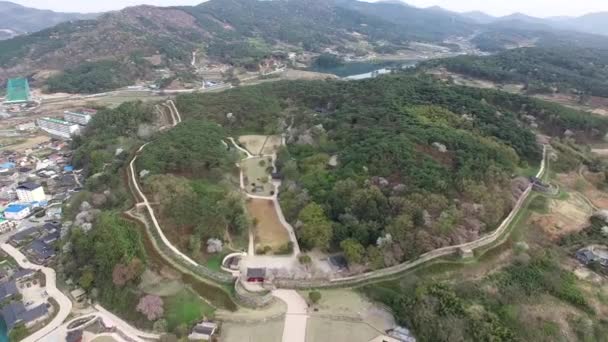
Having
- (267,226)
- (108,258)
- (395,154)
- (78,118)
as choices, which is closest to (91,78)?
(78,118)

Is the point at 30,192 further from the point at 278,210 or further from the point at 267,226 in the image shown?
the point at 278,210

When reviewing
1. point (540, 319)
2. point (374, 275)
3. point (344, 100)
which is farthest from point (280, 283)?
point (344, 100)

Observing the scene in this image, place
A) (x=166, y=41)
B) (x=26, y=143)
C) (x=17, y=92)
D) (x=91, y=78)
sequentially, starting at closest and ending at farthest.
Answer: (x=26, y=143), (x=17, y=92), (x=91, y=78), (x=166, y=41)

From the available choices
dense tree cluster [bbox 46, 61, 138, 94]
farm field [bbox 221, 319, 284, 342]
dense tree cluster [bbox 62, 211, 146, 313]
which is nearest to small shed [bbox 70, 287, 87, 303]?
dense tree cluster [bbox 62, 211, 146, 313]

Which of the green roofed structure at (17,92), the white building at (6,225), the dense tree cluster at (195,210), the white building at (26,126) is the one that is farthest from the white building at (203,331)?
the green roofed structure at (17,92)

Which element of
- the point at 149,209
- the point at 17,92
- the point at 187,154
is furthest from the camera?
the point at 17,92

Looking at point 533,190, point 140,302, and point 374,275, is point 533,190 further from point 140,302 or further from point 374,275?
point 140,302

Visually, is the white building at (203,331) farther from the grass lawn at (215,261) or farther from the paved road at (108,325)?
the grass lawn at (215,261)
